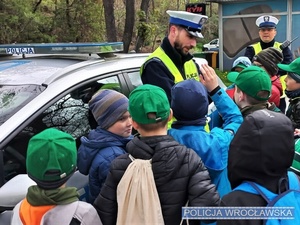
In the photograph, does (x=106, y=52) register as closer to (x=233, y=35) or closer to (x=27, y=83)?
(x=27, y=83)

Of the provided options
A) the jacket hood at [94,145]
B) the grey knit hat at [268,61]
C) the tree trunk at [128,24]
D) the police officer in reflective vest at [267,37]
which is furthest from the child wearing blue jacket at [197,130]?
the tree trunk at [128,24]

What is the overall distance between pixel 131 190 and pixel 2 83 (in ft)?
4.96

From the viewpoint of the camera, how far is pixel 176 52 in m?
3.17

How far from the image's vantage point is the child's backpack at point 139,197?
1.95m

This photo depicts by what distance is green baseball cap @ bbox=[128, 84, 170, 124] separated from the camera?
2016 mm

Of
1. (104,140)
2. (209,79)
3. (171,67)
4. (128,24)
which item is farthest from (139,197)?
(128,24)

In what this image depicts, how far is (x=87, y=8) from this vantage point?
17.2m

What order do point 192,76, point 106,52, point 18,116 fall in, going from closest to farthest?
point 18,116
point 192,76
point 106,52

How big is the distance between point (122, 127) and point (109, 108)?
0.46ft

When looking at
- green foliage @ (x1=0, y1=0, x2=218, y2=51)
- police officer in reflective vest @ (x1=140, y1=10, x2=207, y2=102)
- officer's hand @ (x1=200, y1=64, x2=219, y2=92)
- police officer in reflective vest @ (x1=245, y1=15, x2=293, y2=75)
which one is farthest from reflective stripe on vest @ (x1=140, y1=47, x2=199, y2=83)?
green foliage @ (x1=0, y1=0, x2=218, y2=51)

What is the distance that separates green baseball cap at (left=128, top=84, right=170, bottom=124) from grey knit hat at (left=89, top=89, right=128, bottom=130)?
0.44 metres

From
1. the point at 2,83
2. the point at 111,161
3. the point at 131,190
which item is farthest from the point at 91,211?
the point at 2,83

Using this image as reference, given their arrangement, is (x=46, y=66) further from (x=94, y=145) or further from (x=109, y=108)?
(x=94, y=145)

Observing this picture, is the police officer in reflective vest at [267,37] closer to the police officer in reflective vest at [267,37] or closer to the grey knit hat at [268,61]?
the police officer in reflective vest at [267,37]
